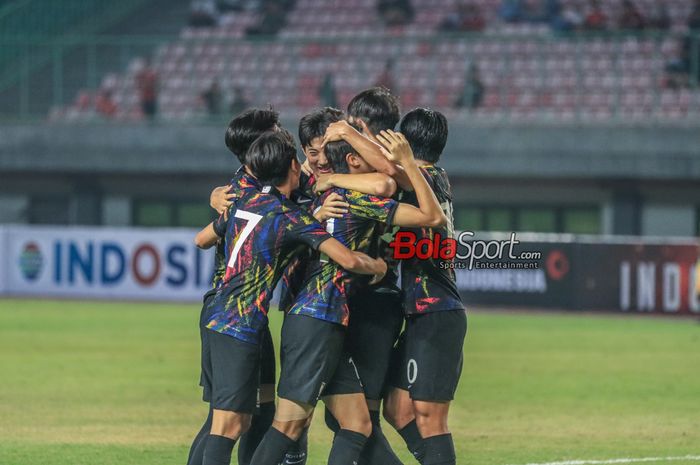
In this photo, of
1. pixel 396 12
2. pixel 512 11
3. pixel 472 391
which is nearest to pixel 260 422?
pixel 472 391

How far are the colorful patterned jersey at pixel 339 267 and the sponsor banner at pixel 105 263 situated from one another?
18156mm

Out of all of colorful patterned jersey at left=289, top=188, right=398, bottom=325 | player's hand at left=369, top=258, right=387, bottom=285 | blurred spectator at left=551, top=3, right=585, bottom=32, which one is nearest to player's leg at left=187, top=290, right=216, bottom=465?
colorful patterned jersey at left=289, top=188, right=398, bottom=325

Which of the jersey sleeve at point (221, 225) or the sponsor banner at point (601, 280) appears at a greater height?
the jersey sleeve at point (221, 225)

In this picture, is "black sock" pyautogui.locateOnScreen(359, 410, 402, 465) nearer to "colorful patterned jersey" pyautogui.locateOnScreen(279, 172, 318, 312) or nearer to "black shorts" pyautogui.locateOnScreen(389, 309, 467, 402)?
"black shorts" pyautogui.locateOnScreen(389, 309, 467, 402)

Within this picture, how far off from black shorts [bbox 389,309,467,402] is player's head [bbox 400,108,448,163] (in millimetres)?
817

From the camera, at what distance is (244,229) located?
6.46 metres

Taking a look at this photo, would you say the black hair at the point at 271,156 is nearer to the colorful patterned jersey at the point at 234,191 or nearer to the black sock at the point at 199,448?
the colorful patterned jersey at the point at 234,191

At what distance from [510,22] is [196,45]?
7.05 meters

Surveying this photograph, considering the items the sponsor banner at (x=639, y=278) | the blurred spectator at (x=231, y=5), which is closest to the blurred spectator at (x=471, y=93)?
the sponsor banner at (x=639, y=278)

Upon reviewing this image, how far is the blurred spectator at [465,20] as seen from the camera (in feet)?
94.3

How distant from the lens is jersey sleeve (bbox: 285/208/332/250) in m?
6.26

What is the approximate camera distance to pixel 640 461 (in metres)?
8.78

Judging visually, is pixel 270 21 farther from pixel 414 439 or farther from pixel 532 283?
pixel 414 439

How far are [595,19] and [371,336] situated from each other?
22.2 metres
